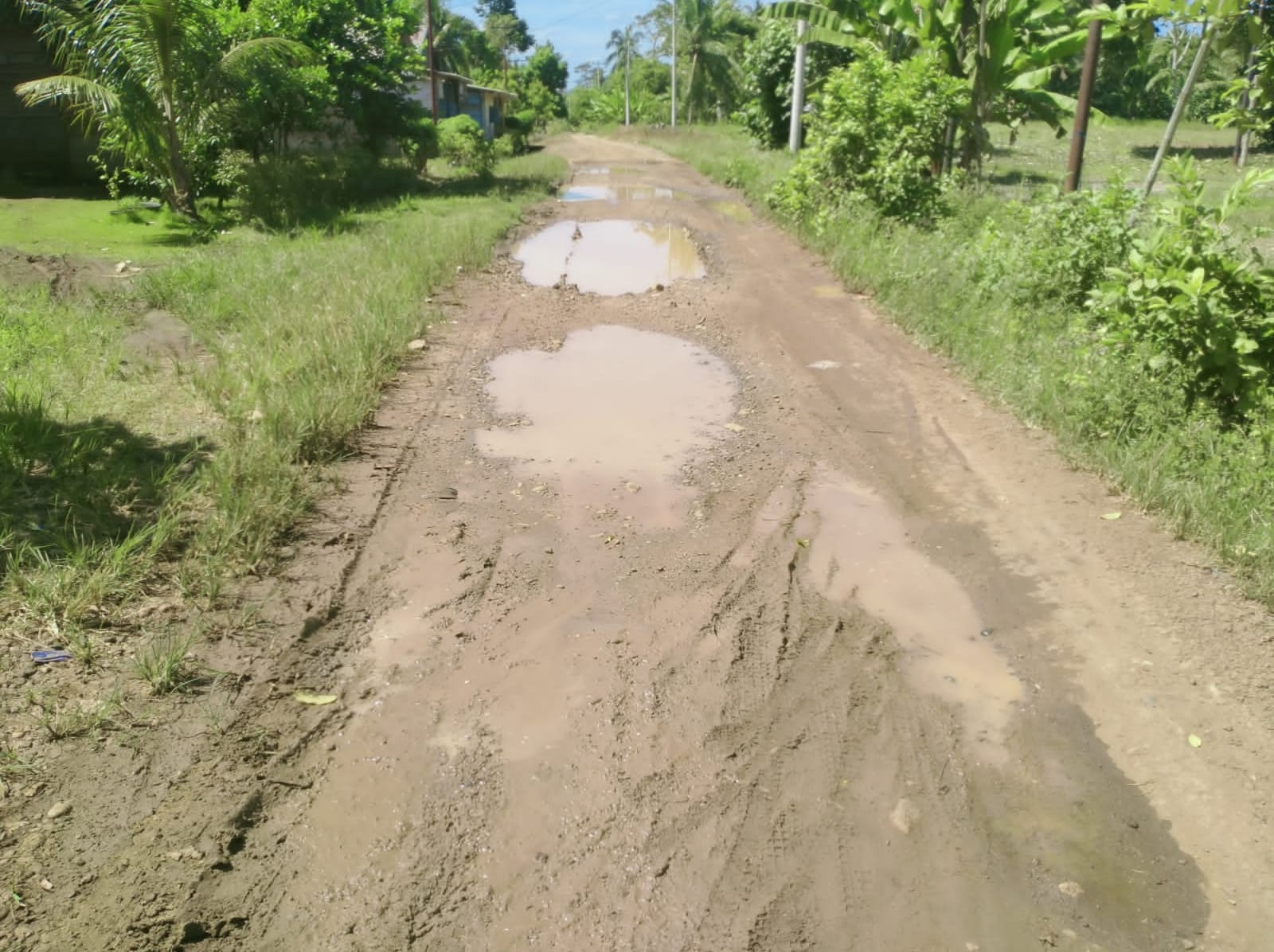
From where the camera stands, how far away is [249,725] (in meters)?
3.29

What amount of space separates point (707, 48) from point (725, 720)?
53.6m

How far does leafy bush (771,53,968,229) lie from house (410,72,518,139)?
24923mm

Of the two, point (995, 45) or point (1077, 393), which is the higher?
point (995, 45)

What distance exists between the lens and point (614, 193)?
2247cm

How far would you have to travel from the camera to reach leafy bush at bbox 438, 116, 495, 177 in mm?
23797

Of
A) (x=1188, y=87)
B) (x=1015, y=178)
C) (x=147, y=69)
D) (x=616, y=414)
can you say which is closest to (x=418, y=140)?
(x=147, y=69)

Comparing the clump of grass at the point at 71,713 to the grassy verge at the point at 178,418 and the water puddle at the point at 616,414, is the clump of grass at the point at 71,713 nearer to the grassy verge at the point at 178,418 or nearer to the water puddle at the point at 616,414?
the grassy verge at the point at 178,418

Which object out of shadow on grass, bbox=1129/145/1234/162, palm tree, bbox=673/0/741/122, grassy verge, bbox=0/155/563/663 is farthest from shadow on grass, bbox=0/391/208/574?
palm tree, bbox=673/0/741/122

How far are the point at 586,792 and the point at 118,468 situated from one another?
132 inches

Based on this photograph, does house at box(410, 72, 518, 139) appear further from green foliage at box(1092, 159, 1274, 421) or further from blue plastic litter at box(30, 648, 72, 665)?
blue plastic litter at box(30, 648, 72, 665)

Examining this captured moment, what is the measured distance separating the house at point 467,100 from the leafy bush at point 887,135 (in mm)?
24923

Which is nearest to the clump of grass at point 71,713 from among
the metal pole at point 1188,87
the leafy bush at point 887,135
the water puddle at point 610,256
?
the metal pole at point 1188,87

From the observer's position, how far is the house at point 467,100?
3822cm

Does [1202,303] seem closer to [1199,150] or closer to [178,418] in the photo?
[178,418]
